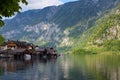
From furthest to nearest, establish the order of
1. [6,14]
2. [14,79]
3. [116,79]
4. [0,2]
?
[116,79] < [14,79] < [6,14] < [0,2]

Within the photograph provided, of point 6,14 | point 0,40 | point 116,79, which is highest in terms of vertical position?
point 6,14

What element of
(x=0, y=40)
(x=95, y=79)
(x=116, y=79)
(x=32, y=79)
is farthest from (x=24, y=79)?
(x=0, y=40)

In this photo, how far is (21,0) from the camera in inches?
969

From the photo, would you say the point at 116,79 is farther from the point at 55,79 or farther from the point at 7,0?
the point at 7,0

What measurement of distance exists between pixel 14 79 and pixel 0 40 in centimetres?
6966

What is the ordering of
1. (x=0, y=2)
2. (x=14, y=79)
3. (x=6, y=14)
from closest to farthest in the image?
(x=0, y=2), (x=6, y=14), (x=14, y=79)

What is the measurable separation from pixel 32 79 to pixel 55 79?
7.00 meters

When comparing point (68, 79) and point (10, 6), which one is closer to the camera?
point (10, 6)

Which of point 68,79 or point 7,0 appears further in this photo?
point 68,79

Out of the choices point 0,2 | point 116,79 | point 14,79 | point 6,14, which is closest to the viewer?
point 0,2

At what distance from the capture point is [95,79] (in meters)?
95.4

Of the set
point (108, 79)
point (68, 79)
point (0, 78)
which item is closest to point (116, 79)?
point (108, 79)

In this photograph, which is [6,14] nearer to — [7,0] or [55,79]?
[7,0]

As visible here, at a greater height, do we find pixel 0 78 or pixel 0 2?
pixel 0 2
